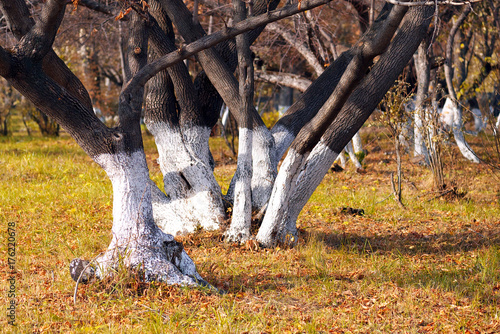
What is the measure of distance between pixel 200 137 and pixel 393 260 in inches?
102

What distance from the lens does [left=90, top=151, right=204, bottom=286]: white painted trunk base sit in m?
4.10

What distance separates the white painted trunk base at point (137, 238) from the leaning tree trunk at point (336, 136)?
120 centimetres

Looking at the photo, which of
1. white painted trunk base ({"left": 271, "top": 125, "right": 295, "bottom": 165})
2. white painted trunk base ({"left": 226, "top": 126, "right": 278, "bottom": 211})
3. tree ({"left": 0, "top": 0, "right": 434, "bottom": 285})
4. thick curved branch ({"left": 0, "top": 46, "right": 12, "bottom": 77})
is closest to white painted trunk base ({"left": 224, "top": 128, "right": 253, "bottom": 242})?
tree ({"left": 0, "top": 0, "right": 434, "bottom": 285})

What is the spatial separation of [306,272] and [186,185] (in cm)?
188

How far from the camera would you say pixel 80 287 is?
4105 mm

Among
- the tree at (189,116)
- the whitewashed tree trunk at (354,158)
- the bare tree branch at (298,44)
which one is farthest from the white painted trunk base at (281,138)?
the whitewashed tree trunk at (354,158)

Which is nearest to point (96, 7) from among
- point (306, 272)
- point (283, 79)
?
point (306, 272)

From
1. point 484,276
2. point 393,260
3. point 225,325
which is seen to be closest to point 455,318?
point 484,276

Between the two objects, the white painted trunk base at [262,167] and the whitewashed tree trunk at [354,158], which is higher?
the whitewashed tree trunk at [354,158]

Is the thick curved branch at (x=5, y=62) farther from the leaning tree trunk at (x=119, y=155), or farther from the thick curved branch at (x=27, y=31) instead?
the thick curved branch at (x=27, y=31)

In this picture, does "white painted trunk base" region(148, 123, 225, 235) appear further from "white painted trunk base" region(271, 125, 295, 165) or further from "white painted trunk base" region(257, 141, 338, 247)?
"white painted trunk base" region(271, 125, 295, 165)

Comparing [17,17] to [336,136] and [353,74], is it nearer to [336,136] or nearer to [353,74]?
[353,74]

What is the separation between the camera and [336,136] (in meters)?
5.07

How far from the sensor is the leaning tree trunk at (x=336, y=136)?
4.95 metres
